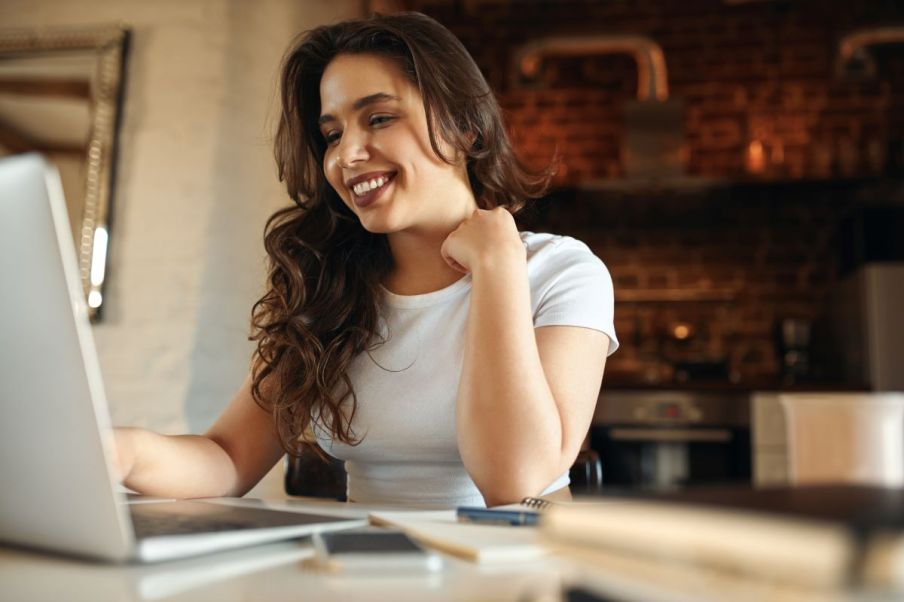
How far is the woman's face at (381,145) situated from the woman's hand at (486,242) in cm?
19

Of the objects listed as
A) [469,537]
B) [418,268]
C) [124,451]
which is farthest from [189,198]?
[469,537]

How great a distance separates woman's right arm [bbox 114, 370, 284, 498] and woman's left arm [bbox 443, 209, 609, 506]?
36 cm

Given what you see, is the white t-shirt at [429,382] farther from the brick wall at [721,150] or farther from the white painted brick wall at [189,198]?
the brick wall at [721,150]

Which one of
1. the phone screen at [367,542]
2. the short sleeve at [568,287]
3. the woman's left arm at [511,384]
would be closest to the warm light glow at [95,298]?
the short sleeve at [568,287]

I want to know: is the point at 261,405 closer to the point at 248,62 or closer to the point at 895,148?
the point at 248,62

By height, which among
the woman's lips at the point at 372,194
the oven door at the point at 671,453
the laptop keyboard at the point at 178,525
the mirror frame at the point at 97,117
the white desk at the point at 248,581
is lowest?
the oven door at the point at 671,453

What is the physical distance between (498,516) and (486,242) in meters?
0.51

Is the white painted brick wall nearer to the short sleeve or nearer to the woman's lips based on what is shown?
the woman's lips

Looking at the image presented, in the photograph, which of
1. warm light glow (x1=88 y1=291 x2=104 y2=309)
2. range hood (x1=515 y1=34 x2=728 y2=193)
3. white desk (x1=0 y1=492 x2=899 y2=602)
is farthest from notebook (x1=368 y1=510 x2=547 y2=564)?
range hood (x1=515 y1=34 x2=728 y2=193)

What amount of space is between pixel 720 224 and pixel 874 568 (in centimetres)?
408

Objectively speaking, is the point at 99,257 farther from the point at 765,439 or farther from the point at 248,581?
the point at 248,581

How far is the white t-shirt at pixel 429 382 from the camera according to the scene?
1333 mm

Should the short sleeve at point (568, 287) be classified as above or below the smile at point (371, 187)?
below

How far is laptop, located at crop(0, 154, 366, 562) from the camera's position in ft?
1.73
